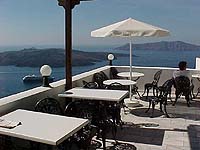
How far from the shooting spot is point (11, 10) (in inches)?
781

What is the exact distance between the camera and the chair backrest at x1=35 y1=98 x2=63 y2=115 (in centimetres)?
404

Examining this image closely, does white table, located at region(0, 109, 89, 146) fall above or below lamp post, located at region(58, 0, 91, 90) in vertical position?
below

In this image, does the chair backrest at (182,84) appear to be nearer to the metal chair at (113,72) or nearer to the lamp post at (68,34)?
the metal chair at (113,72)

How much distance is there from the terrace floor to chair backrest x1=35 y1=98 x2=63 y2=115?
3.28 ft

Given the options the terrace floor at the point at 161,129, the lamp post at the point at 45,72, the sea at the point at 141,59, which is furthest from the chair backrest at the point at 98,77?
the sea at the point at 141,59

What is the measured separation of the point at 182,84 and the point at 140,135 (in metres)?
2.33

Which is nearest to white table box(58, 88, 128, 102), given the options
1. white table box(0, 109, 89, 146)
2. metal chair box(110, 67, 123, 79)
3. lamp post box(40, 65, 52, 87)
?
lamp post box(40, 65, 52, 87)

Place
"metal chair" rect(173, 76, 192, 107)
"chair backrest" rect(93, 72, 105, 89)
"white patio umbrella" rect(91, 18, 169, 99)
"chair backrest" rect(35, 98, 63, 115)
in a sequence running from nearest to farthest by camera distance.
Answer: "chair backrest" rect(35, 98, 63, 115) → "white patio umbrella" rect(91, 18, 169, 99) → "metal chair" rect(173, 76, 192, 107) → "chair backrest" rect(93, 72, 105, 89)

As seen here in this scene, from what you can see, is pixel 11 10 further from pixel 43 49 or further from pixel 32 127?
pixel 32 127

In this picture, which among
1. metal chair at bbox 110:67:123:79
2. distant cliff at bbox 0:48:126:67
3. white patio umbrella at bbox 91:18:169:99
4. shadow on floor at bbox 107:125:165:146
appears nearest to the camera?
shadow on floor at bbox 107:125:165:146

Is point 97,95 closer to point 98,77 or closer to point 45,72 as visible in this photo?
point 45,72

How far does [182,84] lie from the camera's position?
6.70 meters

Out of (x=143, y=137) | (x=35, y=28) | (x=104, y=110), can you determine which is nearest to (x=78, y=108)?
(x=104, y=110)

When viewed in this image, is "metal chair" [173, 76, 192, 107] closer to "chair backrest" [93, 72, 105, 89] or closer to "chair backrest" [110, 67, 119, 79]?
"chair backrest" [93, 72, 105, 89]
